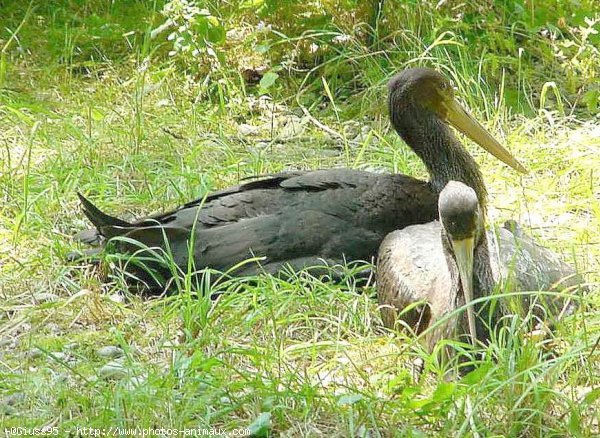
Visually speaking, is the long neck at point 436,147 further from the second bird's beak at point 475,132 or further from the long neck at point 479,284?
the long neck at point 479,284

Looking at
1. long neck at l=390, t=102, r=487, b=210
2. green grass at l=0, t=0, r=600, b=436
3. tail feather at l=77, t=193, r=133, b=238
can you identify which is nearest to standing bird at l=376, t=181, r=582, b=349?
green grass at l=0, t=0, r=600, b=436

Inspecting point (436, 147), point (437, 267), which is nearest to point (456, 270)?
point (437, 267)

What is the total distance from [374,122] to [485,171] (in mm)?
948

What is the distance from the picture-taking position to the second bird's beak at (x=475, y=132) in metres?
5.11

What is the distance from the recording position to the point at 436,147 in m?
4.95

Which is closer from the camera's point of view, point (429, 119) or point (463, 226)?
point (463, 226)

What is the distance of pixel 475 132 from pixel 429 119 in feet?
0.89

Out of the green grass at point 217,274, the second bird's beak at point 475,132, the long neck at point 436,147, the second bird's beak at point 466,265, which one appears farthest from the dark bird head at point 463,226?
the second bird's beak at point 475,132

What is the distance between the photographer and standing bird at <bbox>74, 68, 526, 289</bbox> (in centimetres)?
450

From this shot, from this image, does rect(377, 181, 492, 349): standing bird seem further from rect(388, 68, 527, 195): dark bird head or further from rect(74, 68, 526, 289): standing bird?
rect(388, 68, 527, 195): dark bird head

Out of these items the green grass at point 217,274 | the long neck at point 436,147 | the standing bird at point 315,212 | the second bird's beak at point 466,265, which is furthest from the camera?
the long neck at point 436,147

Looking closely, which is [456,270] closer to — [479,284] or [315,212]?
[479,284]

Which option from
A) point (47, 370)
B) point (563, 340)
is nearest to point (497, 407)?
point (563, 340)

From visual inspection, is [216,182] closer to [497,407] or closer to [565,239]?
[565,239]
